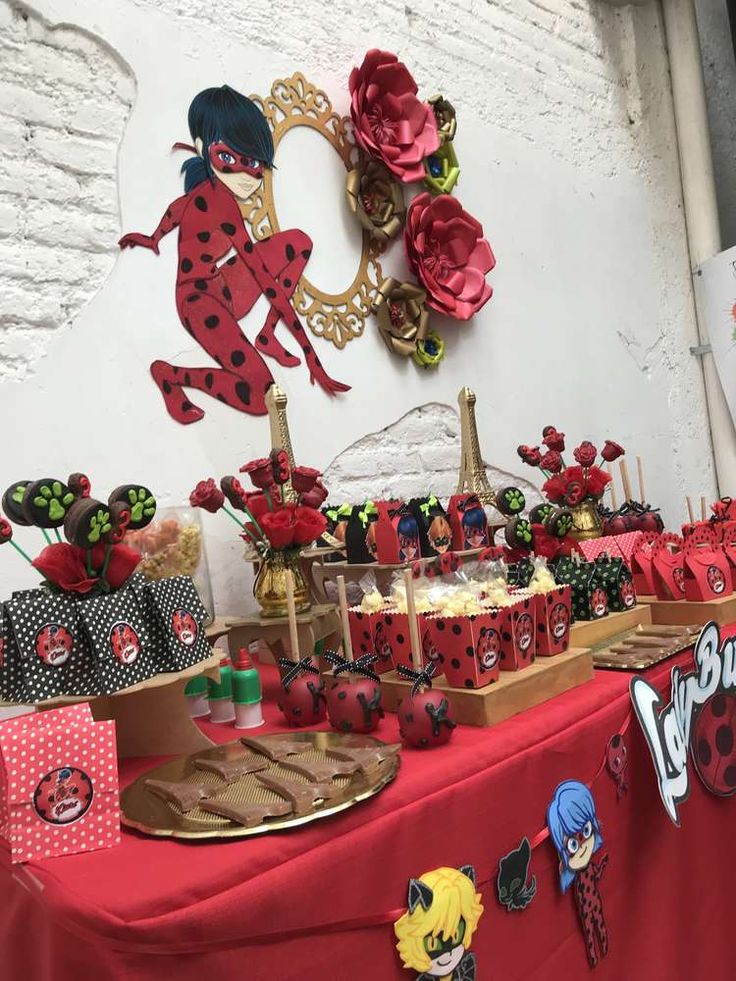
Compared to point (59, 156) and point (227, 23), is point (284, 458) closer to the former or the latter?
point (59, 156)

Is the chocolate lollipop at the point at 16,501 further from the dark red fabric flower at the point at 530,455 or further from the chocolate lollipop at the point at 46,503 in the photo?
the dark red fabric flower at the point at 530,455

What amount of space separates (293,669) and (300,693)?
0.04m

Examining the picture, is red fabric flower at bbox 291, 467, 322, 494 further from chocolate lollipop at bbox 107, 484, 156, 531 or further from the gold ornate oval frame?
the gold ornate oval frame

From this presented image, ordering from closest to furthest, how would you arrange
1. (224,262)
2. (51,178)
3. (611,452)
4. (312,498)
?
(312,498)
(51,178)
(224,262)
(611,452)

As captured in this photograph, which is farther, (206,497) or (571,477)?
(571,477)

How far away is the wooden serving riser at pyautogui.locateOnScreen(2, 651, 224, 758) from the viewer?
3.56ft

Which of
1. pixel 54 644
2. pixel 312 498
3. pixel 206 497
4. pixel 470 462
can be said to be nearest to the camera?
pixel 54 644

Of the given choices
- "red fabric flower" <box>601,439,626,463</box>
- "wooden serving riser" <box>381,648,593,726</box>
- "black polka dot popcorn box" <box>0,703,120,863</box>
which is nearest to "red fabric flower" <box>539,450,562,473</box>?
"red fabric flower" <box>601,439,626,463</box>

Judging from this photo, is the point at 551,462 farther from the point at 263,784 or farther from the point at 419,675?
the point at 263,784

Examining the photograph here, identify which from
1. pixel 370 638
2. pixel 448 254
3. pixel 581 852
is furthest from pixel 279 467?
pixel 448 254

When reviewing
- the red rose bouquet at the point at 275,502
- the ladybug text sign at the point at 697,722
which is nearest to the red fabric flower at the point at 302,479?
the red rose bouquet at the point at 275,502

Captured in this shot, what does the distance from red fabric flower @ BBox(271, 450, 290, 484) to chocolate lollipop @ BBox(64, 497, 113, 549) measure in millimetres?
435

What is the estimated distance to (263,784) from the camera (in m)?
0.89

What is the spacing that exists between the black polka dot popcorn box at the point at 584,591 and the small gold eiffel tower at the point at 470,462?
15.7 inches
